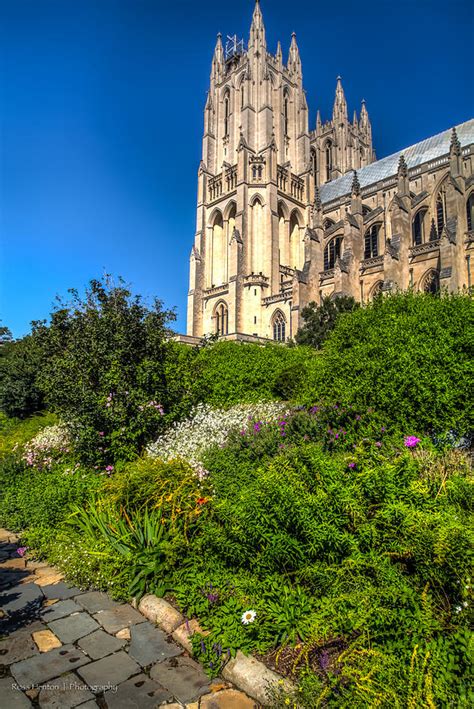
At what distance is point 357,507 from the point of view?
3758 millimetres

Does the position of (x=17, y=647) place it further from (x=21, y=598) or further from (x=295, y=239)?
(x=295, y=239)

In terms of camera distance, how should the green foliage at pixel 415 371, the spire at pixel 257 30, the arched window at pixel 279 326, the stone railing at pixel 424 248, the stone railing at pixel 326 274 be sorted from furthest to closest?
the spire at pixel 257 30
the arched window at pixel 279 326
the stone railing at pixel 326 274
the stone railing at pixel 424 248
the green foliage at pixel 415 371

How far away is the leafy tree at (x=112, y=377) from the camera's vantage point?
8.23m

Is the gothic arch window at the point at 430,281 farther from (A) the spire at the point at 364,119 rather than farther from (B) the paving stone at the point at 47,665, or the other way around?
(A) the spire at the point at 364,119

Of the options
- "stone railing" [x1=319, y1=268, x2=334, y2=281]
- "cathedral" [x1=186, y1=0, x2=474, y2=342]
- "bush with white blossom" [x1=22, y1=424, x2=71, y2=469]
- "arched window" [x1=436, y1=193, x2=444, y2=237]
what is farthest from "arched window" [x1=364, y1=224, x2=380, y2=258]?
"bush with white blossom" [x1=22, y1=424, x2=71, y2=469]

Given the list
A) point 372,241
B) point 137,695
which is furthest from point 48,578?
point 372,241

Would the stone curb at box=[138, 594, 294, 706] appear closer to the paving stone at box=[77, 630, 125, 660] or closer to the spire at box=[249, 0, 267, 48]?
the paving stone at box=[77, 630, 125, 660]

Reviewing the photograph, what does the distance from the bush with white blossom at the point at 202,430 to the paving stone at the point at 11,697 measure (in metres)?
3.23

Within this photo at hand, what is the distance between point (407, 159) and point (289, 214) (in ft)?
42.4

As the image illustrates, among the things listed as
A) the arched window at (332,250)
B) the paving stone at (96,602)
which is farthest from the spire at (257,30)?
the paving stone at (96,602)

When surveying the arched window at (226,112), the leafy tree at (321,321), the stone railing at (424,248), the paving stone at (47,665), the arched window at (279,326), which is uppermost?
the arched window at (226,112)

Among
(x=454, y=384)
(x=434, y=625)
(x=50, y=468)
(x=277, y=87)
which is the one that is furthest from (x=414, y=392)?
(x=277, y=87)

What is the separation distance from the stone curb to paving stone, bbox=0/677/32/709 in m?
1.23

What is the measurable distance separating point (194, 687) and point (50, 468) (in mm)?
6702
